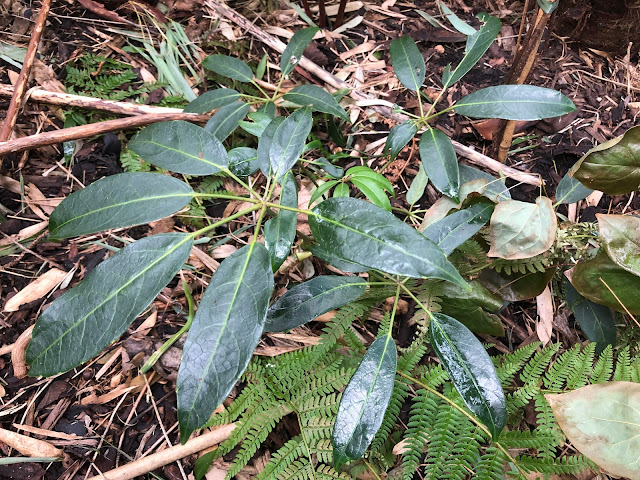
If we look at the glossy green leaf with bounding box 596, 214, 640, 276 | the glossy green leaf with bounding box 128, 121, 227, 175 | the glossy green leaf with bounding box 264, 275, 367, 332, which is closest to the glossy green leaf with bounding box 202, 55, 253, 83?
the glossy green leaf with bounding box 128, 121, 227, 175

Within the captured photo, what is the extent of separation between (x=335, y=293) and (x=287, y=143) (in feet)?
1.28

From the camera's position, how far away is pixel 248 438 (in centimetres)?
115

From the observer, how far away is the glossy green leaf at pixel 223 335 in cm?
76

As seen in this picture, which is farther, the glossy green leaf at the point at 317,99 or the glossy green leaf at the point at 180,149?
the glossy green leaf at the point at 317,99

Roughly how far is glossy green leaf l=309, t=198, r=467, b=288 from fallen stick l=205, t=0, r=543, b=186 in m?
0.95

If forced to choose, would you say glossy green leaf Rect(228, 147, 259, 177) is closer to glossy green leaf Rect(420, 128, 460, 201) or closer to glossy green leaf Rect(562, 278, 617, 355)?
glossy green leaf Rect(420, 128, 460, 201)

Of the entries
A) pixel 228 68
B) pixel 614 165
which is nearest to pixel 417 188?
pixel 614 165

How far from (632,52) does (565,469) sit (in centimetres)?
189

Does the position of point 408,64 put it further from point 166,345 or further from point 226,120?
point 166,345

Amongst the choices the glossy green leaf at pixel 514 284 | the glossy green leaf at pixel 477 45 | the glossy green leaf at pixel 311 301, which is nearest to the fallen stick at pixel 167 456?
the glossy green leaf at pixel 311 301

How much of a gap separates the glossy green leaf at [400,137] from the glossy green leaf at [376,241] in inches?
20.5

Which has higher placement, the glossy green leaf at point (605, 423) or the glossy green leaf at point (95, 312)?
the glossy green leaf at point (95, 312)

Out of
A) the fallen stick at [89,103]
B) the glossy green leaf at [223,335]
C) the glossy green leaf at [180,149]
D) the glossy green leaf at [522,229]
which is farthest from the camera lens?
the fallen stick at [89,103]

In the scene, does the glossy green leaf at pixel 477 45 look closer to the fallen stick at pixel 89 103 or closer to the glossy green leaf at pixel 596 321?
the glossy green leaf at pixel 596 321
